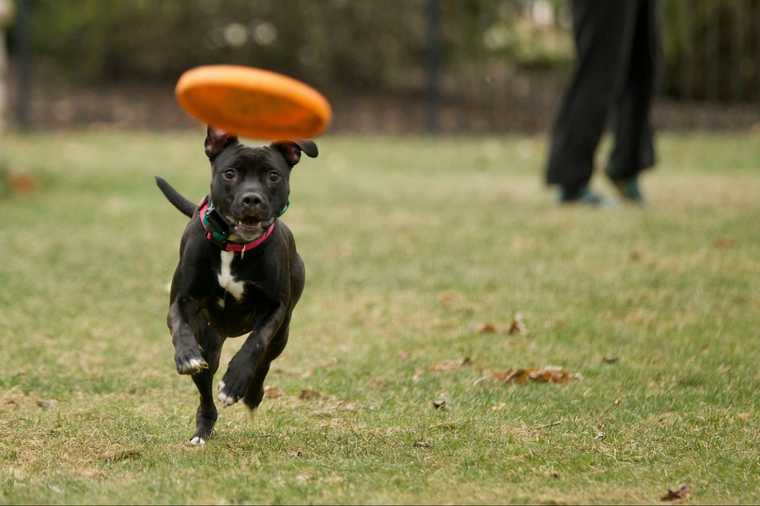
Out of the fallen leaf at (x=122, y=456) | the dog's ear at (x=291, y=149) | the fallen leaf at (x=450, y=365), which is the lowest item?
the fallen leaf at (x=450, y=365)

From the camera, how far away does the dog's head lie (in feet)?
13.8

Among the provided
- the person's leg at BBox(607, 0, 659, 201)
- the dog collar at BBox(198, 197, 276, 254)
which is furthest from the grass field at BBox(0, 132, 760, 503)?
the dog collar at BBox(198, 197, 276, 254)

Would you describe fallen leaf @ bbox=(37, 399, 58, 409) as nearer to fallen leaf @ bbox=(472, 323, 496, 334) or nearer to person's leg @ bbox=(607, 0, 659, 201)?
fallen leaf @ bbox=(472, 323, 496, 334)

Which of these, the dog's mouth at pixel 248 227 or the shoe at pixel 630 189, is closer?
the dog's mouth at pixel 248 227

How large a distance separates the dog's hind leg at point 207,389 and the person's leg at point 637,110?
19.9 feet

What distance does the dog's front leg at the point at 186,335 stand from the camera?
4211mm

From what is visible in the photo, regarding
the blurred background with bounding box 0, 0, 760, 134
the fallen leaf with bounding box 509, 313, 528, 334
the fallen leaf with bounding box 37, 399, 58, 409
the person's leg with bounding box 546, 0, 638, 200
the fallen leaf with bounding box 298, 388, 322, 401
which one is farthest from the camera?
the blurred background with bounding box 0, 0, 760, 134

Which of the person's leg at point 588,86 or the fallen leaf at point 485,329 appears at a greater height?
the person's leg at point 588,86

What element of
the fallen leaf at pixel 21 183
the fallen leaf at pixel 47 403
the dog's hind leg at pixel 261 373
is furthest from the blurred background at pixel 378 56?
the dog's hind leg at pixel 261 373

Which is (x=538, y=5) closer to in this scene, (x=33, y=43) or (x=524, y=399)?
(x=33, y=43)

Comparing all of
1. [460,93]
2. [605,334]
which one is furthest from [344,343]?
[460,93]

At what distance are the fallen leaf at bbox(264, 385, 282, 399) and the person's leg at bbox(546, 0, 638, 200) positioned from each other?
4.98 metres

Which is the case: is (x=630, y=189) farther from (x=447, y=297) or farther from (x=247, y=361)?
(x=247, y=361)

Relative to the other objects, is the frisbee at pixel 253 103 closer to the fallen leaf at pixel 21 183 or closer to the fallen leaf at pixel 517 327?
the fallen leaf at pixel 517 327
